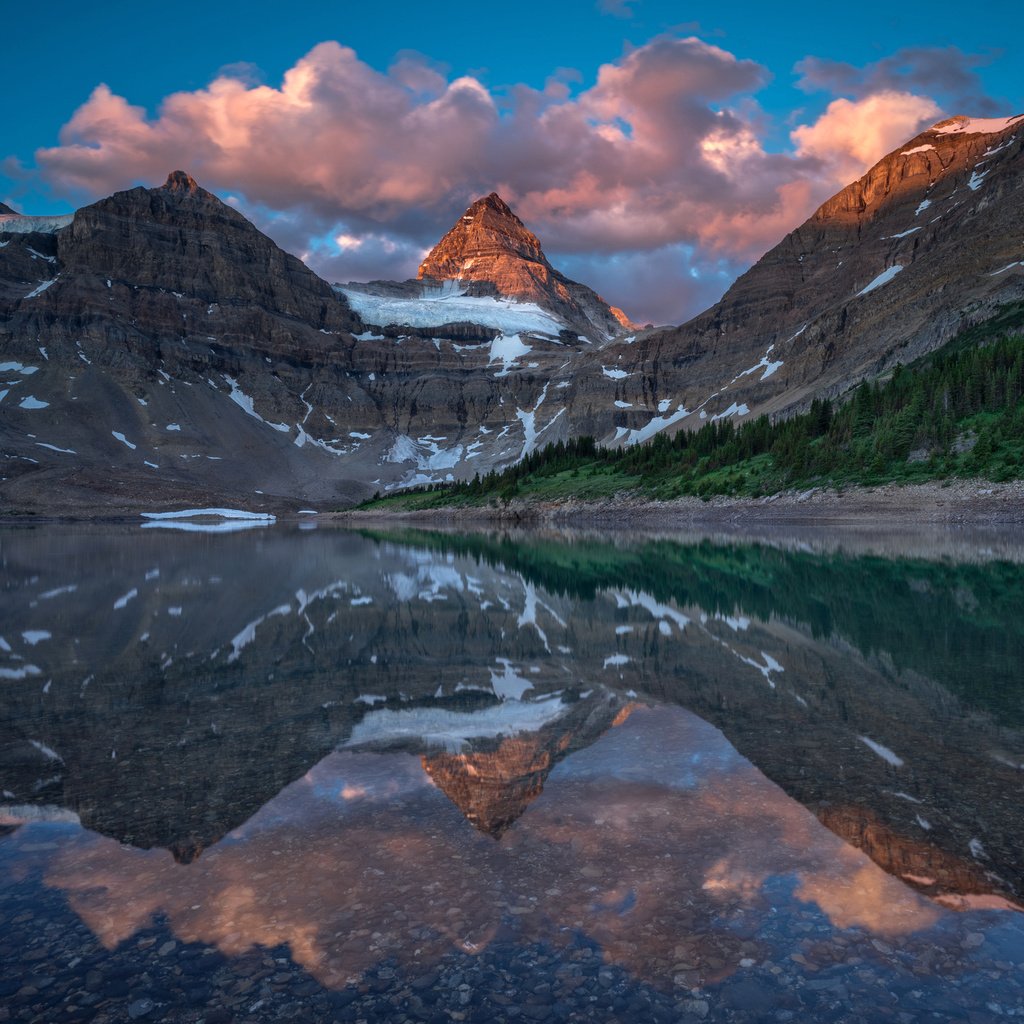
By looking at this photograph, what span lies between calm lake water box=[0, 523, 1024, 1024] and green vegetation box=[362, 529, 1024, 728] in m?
0.18

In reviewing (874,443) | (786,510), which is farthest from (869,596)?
(874,443)

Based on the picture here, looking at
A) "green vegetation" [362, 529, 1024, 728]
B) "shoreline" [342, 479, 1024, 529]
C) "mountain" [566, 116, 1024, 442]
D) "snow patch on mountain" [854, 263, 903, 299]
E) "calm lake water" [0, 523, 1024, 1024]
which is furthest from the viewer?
"snow patch on mountain" [854, 263, 903, 299]

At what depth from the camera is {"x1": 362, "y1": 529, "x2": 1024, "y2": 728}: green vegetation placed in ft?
40.0

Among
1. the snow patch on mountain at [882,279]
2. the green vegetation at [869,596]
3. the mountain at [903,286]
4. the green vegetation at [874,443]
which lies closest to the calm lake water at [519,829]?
the green vegetation at [869,596]

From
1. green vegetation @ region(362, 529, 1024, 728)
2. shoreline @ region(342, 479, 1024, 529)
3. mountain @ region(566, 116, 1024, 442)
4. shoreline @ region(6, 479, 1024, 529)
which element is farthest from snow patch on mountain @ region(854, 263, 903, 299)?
green vegetation @ region(362, 529, 1024, 728)

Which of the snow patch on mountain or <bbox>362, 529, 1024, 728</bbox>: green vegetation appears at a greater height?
the snow patch on mountain

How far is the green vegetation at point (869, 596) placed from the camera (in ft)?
40.0

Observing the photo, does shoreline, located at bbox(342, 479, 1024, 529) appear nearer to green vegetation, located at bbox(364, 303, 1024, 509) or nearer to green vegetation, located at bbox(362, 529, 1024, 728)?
green vegetation, located at bbox(364, 303, 1024, 509)

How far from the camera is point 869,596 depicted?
20.7 m

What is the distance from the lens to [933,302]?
124375 millimetres

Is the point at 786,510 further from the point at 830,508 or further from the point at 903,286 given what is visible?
the point at 903,286

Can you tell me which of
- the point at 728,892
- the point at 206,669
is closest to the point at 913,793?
the point at 728,892

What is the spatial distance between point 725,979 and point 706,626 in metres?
12.9

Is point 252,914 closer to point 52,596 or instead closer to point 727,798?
point 727,798
